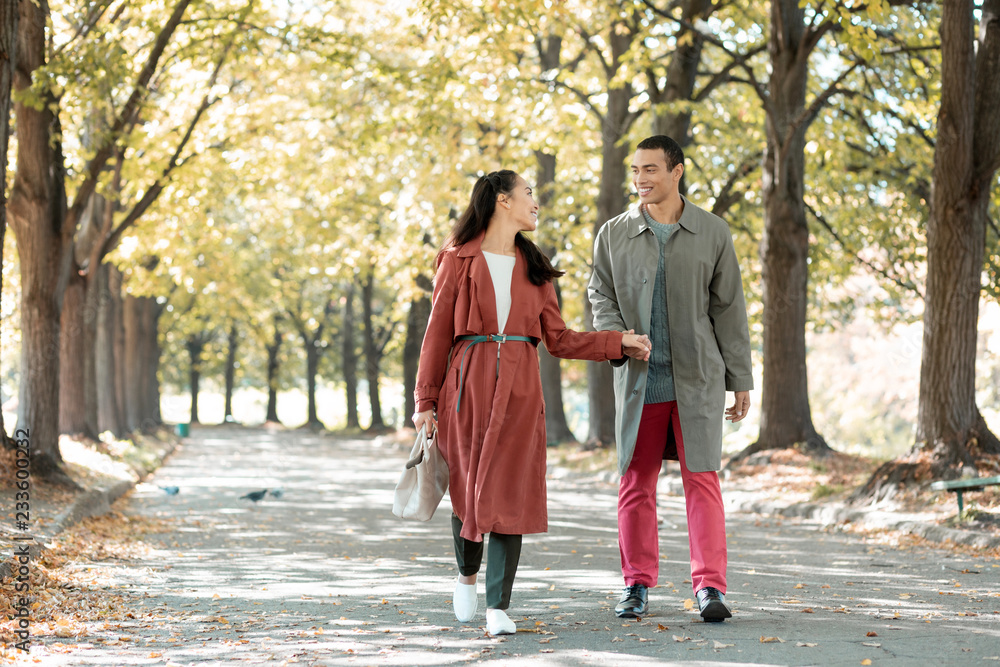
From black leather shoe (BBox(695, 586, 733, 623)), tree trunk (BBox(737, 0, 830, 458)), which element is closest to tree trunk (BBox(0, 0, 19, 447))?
black leather shoe (BBox(695, 586, 733, 623))

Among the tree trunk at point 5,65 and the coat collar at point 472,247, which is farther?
the tree trunk at point 5,65

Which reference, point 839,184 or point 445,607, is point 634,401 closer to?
point 445,607

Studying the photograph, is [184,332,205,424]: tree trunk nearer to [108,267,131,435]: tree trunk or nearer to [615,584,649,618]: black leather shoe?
[108,267,131,435]: tree trunk

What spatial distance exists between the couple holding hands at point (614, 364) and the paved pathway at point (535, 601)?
1.13 feet

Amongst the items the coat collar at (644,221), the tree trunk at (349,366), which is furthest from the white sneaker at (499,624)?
the tree trunk at (349,366)

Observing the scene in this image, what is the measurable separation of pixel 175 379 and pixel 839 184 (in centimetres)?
4670

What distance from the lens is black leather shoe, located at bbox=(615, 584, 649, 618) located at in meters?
5.18

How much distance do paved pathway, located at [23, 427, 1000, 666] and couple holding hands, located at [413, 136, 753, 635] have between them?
345mm

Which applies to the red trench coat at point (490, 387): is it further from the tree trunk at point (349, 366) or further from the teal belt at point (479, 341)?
the tree trunk at point (349, 366)

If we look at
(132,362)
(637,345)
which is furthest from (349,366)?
(637,345)

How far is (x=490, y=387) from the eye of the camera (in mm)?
5012

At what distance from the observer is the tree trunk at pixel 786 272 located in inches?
567

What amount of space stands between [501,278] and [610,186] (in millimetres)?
14422

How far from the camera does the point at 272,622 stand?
5.33m
